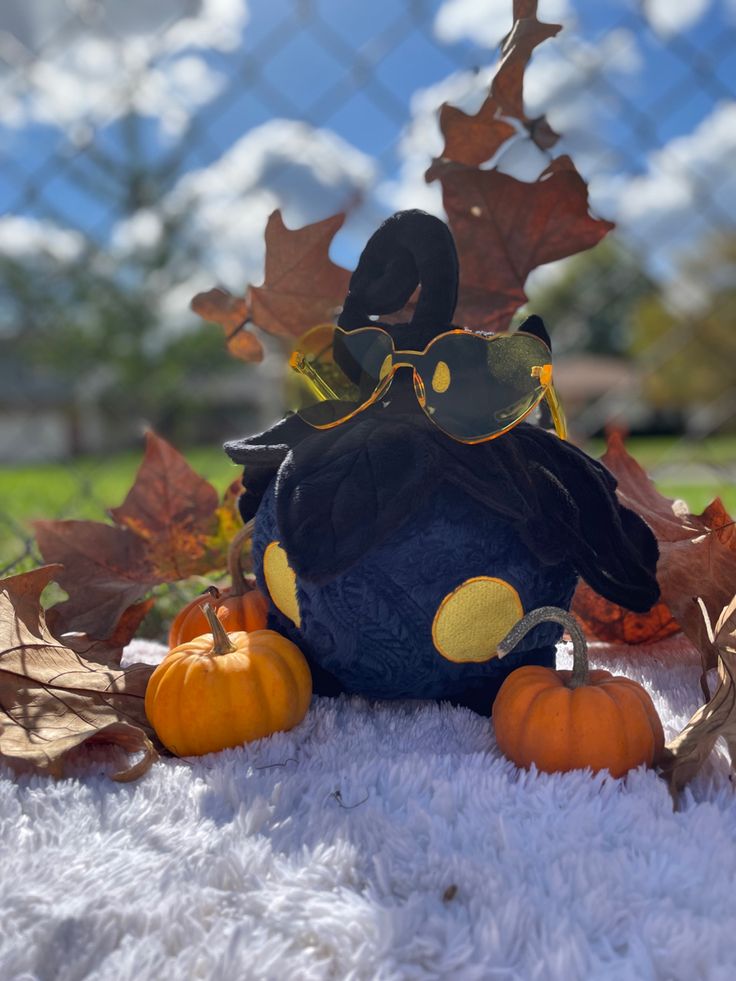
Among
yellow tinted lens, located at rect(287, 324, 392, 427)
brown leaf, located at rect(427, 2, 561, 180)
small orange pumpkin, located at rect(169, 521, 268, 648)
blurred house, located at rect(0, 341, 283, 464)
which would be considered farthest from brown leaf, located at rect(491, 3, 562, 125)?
blurred house, located at rect(0, 341, 283, 464)

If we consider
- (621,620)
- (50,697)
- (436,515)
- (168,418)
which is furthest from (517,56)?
(168,418)

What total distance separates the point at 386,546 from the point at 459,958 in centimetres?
36

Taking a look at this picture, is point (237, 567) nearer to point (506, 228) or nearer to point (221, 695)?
point (221, 695)

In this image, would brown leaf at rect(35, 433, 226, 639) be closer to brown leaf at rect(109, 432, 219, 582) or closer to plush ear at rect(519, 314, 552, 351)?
brown leaf at rect(109, 432, 219, 582)

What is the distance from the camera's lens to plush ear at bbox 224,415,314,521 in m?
0.87

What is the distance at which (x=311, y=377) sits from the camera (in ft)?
2.86

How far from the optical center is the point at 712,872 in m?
0.54

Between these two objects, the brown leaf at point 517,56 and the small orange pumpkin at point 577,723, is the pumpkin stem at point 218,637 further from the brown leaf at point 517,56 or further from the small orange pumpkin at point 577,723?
the brown leaf at point 517,56

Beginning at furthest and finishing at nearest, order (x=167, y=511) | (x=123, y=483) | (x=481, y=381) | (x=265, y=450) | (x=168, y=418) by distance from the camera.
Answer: (x=168, y=418) → (x=123, y=483) → (x=167, y=511) → (x=265, y=450) → (x=481, y=381)

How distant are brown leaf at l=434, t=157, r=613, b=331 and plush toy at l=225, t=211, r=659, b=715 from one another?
0.91 feet

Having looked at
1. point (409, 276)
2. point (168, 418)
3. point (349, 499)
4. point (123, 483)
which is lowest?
point (123, 483)

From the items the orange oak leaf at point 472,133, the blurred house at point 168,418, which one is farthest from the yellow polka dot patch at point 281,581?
the blurred house at point 168,418

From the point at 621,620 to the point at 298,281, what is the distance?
0.59m

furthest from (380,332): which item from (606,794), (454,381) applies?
(606,794)
